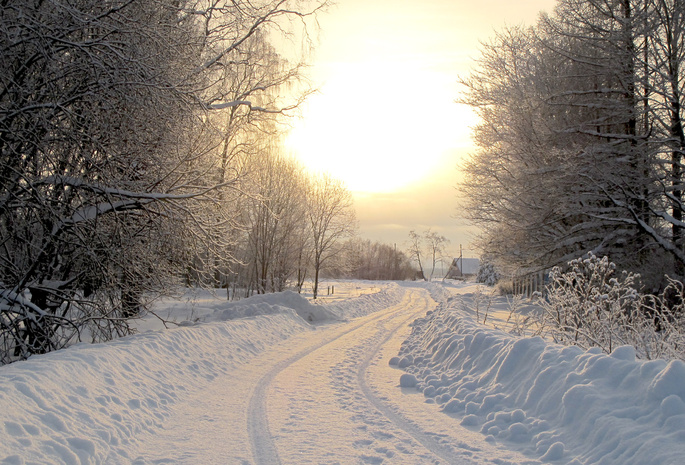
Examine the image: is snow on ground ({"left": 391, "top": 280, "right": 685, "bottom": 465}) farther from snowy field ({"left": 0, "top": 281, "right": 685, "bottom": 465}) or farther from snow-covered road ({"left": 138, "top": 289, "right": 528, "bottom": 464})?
snow-covered road ({"left": 138, "top": 289, "right": 528, "bottom": 464})

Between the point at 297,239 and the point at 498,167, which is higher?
the point at 498,167

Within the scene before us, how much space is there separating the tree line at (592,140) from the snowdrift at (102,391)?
12369 millimetres

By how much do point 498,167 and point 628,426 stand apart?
16208 millimetres

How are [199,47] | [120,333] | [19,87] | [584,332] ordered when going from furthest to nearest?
1. [199,47]
2. [120,333]
3. [584,332]
4. [19,87]

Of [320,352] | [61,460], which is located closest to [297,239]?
[320,352]

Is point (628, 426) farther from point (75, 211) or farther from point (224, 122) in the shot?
point (224, 122)

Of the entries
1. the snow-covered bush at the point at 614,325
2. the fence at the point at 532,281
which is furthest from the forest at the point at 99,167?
the fence at the point at 532,281

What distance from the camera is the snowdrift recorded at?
13.3ft

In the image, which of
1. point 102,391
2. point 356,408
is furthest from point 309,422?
point 102,391

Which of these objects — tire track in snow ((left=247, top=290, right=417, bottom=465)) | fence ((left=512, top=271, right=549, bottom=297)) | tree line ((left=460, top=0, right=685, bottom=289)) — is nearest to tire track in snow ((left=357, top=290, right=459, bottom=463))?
tire track in snow ((left=247, top=290, right=417, bottom=465))

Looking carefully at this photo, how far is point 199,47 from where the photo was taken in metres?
9.91

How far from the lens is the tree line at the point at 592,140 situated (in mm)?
14383

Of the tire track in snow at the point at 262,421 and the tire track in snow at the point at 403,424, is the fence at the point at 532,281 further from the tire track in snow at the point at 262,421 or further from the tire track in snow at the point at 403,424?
the tire track in snow at the point at 262,421

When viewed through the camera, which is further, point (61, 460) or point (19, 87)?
point (19, 87)
